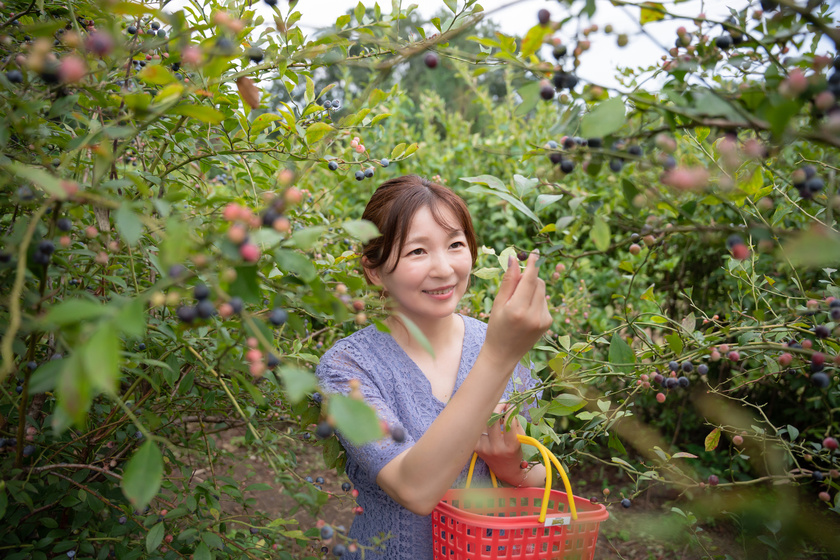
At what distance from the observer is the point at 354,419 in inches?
18.7

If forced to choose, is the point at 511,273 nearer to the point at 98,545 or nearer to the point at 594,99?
the point at 594,99

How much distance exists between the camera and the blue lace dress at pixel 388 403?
1.35m

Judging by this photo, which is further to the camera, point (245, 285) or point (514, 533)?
point (514, 533)

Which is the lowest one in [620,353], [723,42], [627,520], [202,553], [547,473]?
[627,520]

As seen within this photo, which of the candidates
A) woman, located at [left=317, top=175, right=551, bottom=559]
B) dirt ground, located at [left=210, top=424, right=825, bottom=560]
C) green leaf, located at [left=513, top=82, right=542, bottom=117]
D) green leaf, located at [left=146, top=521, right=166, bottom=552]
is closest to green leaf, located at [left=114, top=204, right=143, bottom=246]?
green leaf, located at [left=513, top=82, right=542, bottom=117]

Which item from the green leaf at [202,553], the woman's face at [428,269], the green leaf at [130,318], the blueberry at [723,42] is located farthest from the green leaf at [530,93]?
the green leaf at [202,553]

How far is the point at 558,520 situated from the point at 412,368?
53 centimetres

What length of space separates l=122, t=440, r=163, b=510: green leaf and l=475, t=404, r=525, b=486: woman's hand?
0.78m

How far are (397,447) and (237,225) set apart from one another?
76 centimetres

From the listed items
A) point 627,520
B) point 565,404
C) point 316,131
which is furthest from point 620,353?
point 627,520

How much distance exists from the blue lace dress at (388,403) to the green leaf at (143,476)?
72 centimetres

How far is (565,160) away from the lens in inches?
28.1

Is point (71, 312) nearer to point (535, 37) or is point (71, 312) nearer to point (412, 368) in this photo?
point (535, 37)

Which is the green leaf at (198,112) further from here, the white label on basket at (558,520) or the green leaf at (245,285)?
the white label on basket at (558,520)
